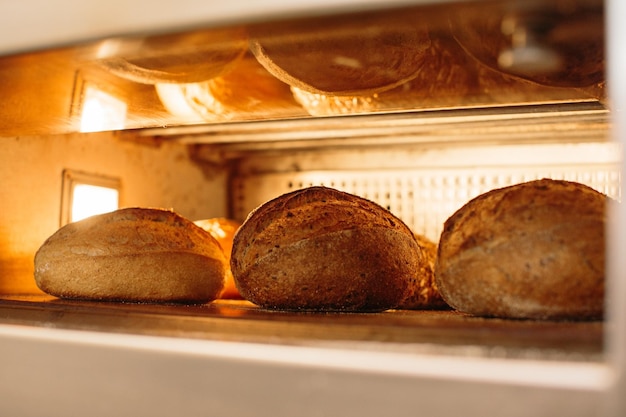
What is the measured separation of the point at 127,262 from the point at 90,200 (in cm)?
45

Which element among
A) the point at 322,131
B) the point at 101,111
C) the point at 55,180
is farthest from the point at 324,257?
the point at 55,180

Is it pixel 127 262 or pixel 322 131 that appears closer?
pixel 127 262

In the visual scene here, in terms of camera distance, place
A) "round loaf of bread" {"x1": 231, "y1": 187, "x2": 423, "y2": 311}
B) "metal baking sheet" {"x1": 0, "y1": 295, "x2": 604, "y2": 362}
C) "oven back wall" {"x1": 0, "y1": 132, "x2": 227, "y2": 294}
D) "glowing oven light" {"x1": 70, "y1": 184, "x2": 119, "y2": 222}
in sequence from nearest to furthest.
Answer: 1. "metal baking sheet" {"x1": 0, "y1": 295, "x2": 604, "y2": 362}
2. "round loaf of bread" {"x1": 231, "y1": 187, "x2": 423, "y2": 311}
3. "oven back wall" {"x1": 0, "y1": 132, "x2": 227, "y2": 294}
4. "glowing oven light" {"x1": 70, "y1": 184, "x2": 119, "y2": 222}

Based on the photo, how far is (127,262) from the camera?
48.3 inches

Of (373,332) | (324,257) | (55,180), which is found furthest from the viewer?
(55,180)

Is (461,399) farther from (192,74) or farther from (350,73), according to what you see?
(192,74)

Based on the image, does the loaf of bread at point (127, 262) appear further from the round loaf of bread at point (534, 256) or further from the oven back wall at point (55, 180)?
the round loaf of bread at point (534, 256)

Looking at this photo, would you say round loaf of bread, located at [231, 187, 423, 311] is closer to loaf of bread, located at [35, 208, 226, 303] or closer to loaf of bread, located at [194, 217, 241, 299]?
loaf of bread, located at [35, 208, 226, 303]

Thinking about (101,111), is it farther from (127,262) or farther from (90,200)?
(90,200)

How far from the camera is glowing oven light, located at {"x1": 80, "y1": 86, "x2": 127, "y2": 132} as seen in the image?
1.09m

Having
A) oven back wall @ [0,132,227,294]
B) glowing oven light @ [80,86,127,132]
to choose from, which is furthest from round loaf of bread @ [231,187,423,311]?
oven back wall @ [0,132,227,294]

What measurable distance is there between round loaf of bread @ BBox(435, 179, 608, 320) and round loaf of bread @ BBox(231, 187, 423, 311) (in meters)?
0.18

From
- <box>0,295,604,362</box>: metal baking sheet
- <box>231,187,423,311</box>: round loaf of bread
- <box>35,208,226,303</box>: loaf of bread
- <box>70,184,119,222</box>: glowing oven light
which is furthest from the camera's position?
<box>70,184,119,222</box>: glowing oven light

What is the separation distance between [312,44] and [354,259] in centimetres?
38
